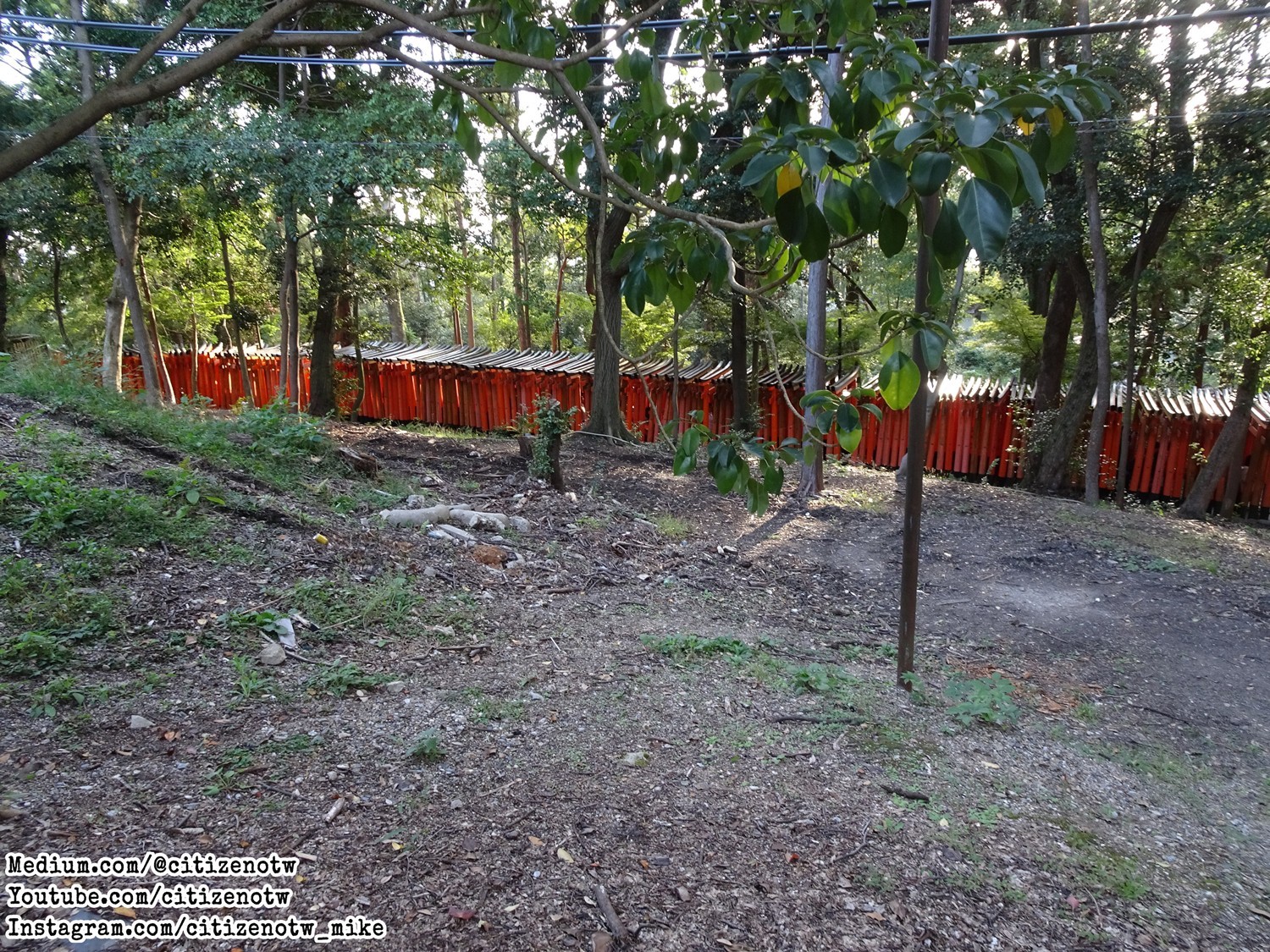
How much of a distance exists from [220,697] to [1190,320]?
14.8 meters

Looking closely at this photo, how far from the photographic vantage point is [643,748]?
321cm

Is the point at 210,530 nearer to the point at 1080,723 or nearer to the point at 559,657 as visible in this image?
the point at 559,657

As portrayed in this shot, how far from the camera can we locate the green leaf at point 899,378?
1.63m

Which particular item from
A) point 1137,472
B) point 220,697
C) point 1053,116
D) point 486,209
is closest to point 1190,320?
point 1137,472

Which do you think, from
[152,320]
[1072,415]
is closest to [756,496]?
[1072,415]

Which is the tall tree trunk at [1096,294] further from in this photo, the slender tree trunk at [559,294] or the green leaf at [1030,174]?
the slender tree trunk at [559,294]

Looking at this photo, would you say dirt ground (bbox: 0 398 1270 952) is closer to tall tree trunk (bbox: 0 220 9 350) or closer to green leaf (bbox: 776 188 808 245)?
green leaf (bbox: 776 188 808 245)

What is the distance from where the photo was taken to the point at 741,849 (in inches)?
101

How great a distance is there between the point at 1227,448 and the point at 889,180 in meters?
11.5

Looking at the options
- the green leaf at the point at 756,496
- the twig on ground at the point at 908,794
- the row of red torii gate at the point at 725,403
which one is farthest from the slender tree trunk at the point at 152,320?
the green leaf at the point at 756,496

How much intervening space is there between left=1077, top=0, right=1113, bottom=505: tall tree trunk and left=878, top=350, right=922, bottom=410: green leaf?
28.8 ft

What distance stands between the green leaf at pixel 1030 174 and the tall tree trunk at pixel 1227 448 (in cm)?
1066

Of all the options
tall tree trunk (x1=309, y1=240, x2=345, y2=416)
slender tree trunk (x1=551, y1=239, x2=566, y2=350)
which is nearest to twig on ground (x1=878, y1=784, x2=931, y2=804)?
tall tree trunk (x1=309, y1=240, x2=345, y2=416)

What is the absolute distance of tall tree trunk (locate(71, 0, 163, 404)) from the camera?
941cm
